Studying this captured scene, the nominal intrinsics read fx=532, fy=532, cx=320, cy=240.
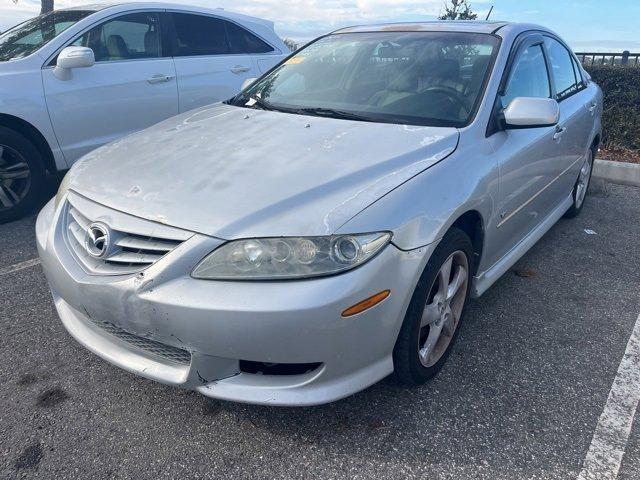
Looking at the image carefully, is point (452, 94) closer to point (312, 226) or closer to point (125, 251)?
point (312, 226)

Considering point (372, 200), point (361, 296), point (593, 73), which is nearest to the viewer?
point (361, 296)

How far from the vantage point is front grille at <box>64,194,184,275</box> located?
6.42 ft

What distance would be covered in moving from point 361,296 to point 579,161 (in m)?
3.23

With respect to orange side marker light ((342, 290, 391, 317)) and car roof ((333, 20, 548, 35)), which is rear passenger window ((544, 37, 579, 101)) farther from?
orange side marker light ((342, 290, 391, 317))

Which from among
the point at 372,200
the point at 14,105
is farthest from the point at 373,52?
the point at 14,105

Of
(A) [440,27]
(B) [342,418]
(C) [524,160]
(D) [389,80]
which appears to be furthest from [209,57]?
(B) [342,418]

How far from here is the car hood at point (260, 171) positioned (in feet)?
6.41

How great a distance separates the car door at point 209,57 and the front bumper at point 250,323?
134 inches

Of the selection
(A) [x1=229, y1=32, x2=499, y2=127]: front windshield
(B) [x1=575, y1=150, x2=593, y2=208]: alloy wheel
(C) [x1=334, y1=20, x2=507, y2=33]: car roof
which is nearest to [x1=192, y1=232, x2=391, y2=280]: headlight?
(A) [x1=229, y1=32, x2=499, y2=127]: front windshield

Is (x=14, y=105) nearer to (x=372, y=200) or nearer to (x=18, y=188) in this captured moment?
(x=18, y=188)

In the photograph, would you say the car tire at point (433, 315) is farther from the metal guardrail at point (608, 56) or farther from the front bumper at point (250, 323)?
the metal guardrail at point (608, 56)

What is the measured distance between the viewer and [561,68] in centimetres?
402

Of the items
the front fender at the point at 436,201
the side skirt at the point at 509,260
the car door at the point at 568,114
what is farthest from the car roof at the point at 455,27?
the side skirt at the point at 509,260

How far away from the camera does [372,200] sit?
2010 mm
